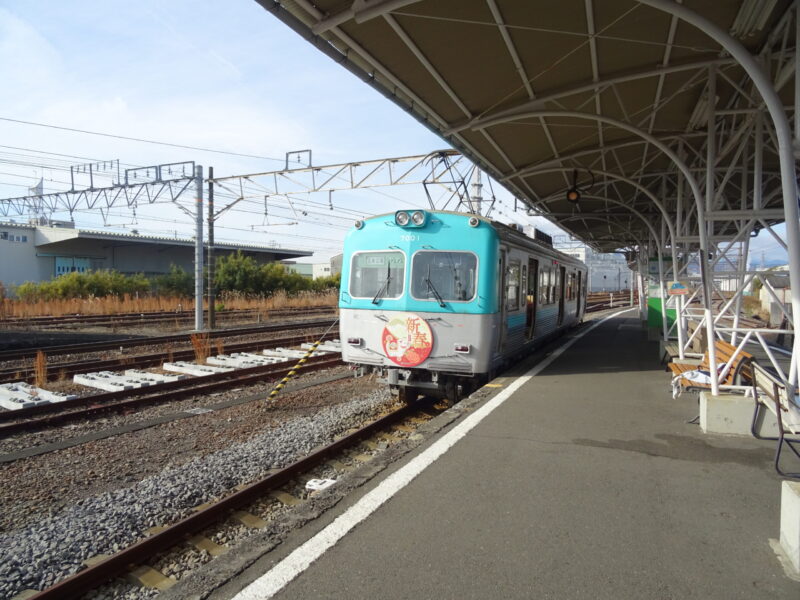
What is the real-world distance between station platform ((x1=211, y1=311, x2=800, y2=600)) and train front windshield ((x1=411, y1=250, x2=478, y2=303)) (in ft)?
7.29

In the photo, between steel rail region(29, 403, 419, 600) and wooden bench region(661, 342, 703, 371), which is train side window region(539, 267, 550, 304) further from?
steel rail region(29, 403, 419, 600)

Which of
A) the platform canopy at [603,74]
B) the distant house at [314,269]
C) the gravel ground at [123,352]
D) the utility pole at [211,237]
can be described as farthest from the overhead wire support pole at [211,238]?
the distant house at [314,269]

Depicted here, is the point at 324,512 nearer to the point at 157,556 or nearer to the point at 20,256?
the point at 157,556

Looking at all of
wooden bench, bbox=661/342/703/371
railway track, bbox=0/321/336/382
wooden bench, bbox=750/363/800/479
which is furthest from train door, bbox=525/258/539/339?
railway track, bbox=0/321/336/382

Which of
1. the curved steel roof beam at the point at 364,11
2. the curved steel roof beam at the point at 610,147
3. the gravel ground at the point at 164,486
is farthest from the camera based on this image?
the curved steel roof beam at the point at 610,147

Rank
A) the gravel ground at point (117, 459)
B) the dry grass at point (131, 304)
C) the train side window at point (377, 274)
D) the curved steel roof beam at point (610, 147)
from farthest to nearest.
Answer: the dry grass at point (131, 304) → the curved steel roof beam at point (610, 147) → the train side window at point (377, 274) → the gravel ground at point (117, 459)

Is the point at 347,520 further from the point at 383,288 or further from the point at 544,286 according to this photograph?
Answer: the point at 544,286

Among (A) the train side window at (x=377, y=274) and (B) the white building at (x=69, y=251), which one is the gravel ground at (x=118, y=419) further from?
(B) the white building at (x=69, y=251)

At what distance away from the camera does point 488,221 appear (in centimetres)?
809

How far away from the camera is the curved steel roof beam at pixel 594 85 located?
22.7ft

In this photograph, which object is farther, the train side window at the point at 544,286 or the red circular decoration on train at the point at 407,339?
the train side window at the point at 544,286

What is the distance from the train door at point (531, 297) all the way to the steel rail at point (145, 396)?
460 centimetres

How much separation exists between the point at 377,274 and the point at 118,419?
422 cm

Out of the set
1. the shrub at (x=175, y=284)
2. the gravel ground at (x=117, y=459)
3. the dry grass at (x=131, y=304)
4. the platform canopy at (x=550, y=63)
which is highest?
the platform canopy at (x=550, y=63)
